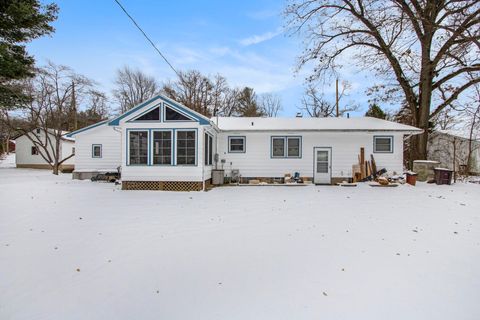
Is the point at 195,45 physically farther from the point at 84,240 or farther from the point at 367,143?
the point at 84,240

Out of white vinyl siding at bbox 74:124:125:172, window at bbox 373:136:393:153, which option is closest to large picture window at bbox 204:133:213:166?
white vinyl siding at bbox 74:124:125:172

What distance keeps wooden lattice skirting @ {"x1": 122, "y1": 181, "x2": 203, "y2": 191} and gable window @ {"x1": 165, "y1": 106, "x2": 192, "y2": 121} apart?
2748mm

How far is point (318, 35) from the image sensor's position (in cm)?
1669

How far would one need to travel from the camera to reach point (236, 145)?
45.9ft

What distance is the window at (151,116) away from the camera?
37.2ft

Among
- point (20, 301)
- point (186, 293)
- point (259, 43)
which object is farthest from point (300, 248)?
point (259, 43)

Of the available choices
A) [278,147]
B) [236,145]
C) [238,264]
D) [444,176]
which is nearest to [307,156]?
[278,147]

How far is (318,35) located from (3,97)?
16.6 m

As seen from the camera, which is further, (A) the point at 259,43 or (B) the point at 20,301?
(A) the point at 259,43

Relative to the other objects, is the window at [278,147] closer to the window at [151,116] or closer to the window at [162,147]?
the window at [162,147]

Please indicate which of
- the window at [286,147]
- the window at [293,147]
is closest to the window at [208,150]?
the window at [286,147]

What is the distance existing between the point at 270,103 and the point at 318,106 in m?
7.95

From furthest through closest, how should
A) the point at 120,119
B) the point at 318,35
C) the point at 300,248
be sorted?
the point at 318,35 → the point at 120,119 → the point at 300,248

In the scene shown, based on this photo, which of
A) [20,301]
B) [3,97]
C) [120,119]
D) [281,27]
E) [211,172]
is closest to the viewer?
[20,301]
